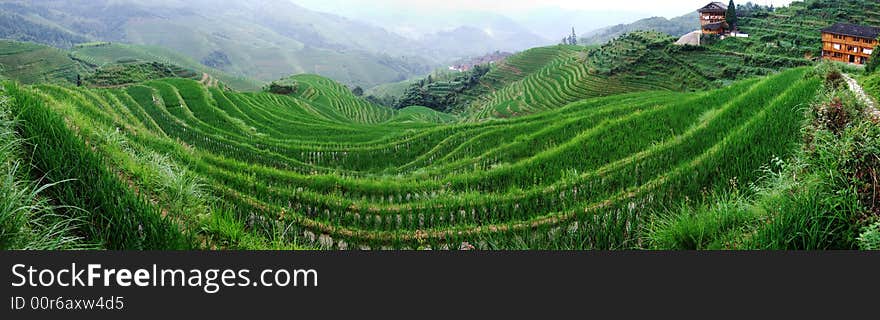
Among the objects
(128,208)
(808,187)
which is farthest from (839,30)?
(128,208)

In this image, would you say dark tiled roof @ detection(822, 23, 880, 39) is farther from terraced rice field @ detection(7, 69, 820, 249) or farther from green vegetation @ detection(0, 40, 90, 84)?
green vegetation @ detection(0, 40, 90, 84)

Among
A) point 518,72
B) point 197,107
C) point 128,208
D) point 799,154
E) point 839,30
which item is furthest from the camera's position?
point 518,72

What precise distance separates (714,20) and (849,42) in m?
30.0

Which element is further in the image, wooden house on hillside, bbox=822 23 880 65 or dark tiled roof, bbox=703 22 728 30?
dark tiled roof, bbox=703 22 728 30

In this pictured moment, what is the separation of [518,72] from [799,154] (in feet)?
338

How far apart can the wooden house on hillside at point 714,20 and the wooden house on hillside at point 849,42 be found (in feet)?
67.3

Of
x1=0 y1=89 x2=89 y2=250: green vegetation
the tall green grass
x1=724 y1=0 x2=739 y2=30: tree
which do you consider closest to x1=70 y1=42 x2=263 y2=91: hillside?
x1=724 y1=0 x2=739 y2=30: tree

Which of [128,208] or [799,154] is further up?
[128,208]

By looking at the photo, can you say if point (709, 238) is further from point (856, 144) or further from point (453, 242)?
point (453, 242)

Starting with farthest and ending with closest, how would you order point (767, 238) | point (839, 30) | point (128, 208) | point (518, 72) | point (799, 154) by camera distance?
point (518, 72), point (839, 30), point (799, 154), point (128, 208), point (767, 238)

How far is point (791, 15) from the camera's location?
235ft

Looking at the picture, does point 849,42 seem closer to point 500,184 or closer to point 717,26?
point 717,26

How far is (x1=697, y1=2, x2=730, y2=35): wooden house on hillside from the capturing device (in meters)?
68.7

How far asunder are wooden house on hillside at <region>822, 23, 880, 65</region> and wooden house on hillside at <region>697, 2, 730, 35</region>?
20.5 m
